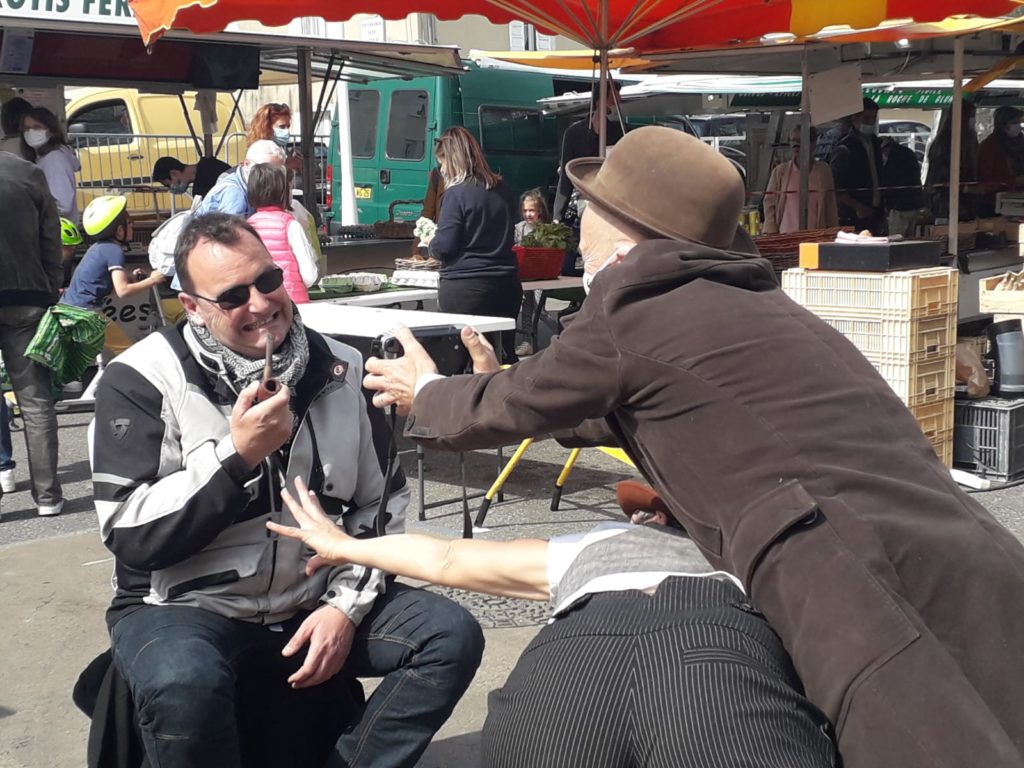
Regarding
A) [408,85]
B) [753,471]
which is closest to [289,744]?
[753,471]

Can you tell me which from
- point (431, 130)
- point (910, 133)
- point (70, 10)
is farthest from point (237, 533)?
point (910, 133)

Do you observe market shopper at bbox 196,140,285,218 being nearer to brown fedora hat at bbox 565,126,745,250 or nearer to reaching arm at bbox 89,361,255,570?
reaching arm at bbox 89,361,255,570

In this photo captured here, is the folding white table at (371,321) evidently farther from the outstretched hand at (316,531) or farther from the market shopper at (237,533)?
the outstretched hand at (316,531)

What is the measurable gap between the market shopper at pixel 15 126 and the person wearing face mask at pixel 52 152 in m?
0.07

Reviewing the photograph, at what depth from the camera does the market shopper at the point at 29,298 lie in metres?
6.10

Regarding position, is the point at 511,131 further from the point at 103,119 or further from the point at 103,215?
the point at 103,215

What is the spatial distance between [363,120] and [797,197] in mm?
6528

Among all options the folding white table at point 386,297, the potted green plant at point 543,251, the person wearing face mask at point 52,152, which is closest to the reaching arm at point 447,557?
the folding white table at point 386,297

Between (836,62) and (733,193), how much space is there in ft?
33.9

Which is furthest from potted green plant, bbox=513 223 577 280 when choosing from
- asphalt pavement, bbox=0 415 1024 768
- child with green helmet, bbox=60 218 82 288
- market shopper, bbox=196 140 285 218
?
child with green helmet, bbox=60 218 82 288

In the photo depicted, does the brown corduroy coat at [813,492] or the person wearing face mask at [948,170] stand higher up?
the person wearing face mask at [948,170]

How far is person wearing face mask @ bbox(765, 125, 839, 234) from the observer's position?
1109cm

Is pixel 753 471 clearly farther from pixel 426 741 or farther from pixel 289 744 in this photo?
pixel 289 744

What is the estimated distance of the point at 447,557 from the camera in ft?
7.36
